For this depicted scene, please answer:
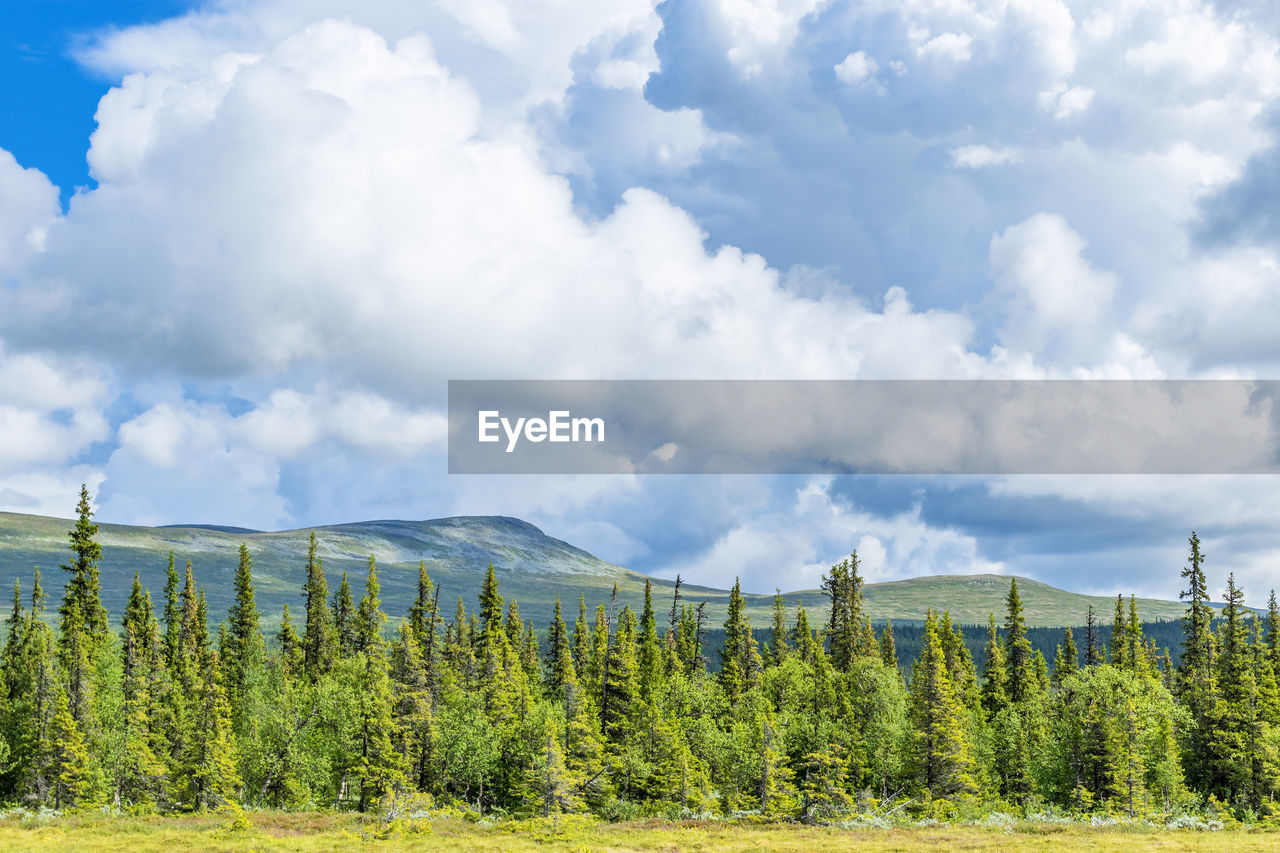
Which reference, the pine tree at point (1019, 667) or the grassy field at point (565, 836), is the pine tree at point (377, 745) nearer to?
the grassy field at point (565, 836)

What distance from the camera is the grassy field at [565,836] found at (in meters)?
54.9

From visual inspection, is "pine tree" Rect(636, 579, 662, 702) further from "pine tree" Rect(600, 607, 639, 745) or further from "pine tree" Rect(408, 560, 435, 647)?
"pine tree" Rect(408, 560, 435, 647)

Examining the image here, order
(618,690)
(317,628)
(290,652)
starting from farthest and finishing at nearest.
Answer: (290,652) → (317,628) → (618,690)

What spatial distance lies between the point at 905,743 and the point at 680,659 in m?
36.0

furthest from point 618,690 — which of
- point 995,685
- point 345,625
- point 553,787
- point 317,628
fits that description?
point 995,685

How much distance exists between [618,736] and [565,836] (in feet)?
105

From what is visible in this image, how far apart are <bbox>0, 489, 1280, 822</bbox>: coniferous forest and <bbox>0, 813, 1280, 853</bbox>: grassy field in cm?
332

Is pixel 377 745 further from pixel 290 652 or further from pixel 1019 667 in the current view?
pixel 1019 667

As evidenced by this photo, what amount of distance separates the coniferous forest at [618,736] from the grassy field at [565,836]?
10.9 feet

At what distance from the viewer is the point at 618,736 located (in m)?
92.9

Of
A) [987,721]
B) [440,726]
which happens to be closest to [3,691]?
[440,726]

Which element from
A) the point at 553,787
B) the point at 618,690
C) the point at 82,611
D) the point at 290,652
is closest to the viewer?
the point at 553,787

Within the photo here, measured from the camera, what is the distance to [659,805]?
244 ft

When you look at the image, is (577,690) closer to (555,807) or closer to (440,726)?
(440,726)
